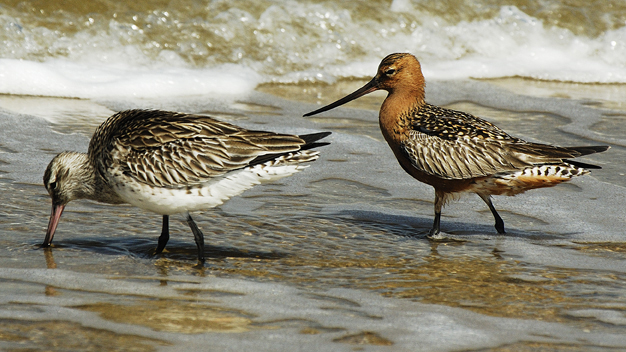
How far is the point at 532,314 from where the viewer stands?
458 centimetres

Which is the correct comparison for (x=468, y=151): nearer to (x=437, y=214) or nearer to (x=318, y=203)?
(x=437, y=214)

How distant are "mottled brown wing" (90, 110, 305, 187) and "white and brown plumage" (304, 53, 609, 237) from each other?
4.40ft

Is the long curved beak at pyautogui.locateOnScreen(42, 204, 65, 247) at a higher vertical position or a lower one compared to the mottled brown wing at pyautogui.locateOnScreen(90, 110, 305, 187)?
lower

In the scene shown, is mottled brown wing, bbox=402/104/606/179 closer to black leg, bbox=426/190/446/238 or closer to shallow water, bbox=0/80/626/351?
black leg, bbox=426/190/446/238

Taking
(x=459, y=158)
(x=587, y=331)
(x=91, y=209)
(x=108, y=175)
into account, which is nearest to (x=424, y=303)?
(x=587, y=331)

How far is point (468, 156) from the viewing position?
6309mm

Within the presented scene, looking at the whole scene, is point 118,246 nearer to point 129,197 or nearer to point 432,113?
point 129,197

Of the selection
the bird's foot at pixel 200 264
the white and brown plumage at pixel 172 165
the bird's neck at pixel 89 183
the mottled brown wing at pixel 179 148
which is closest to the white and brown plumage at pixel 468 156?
the white and brown plumage at pixel 172 165

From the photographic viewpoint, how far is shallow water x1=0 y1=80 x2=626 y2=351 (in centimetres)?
419

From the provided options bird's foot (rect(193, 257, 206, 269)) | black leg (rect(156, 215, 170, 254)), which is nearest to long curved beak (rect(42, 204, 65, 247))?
black leg (rect(156, 215, 170, 254))

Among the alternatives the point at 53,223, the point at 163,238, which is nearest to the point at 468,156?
the point at 163,238

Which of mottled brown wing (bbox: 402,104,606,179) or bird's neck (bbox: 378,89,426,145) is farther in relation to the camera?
bird's neck (bbox: 378,89,426,145)

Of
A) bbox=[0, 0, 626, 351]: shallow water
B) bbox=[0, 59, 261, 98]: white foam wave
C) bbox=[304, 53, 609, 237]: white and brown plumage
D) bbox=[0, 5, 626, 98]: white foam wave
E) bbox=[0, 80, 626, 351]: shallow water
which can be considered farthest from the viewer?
bbox=[0, 5, 626, 98]: white foam wave

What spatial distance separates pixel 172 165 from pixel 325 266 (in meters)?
1.23
